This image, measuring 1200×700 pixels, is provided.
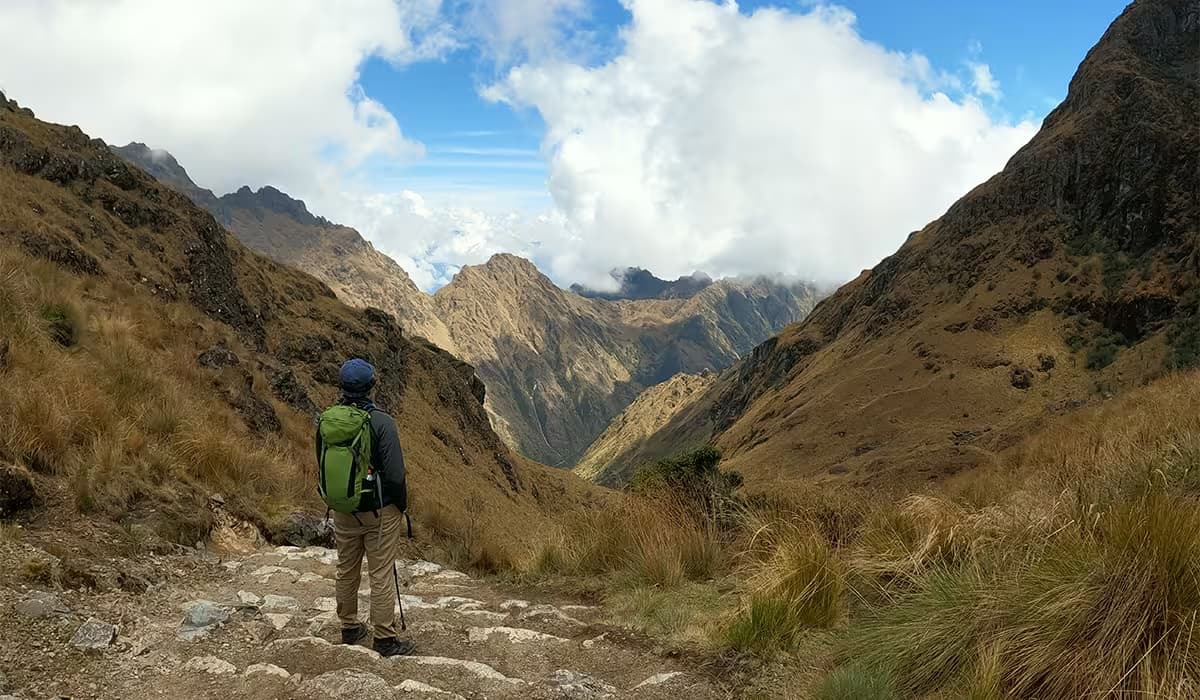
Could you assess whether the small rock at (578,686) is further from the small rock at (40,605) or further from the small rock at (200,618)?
the small rock at (40,605)

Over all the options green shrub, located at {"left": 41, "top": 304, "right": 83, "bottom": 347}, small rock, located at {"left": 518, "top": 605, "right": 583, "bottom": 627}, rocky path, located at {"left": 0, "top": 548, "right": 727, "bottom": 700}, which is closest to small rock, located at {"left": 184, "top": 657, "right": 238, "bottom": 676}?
rocky path, located at {"left": 0, "top": 548, "right": 727, "bottom": 700}

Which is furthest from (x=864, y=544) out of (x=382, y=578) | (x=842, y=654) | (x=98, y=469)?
(x=98, y=469)

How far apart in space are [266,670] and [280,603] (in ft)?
5.75

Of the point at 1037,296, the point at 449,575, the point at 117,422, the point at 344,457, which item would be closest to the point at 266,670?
the point at 344,457

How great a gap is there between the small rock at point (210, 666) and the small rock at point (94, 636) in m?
0.55

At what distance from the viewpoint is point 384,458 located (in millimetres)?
5746

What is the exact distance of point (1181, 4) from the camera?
97.4 m

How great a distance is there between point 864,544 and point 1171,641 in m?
2.98

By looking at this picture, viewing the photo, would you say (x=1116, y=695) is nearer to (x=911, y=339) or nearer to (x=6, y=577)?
(x=6, y=577)

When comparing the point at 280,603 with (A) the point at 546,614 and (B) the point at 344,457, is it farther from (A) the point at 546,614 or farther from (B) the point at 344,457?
(A) the point at 546,614

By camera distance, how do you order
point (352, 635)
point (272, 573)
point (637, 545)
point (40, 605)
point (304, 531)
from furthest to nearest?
point (304, 531), point (637, 545), point (272, 573), point (352, 635), point (40, 605)

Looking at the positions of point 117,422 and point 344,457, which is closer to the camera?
point 344,457

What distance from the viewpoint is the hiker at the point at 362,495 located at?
18.1ft

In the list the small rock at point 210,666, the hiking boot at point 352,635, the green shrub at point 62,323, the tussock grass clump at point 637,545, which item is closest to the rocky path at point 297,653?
the small rock at point 210,666
